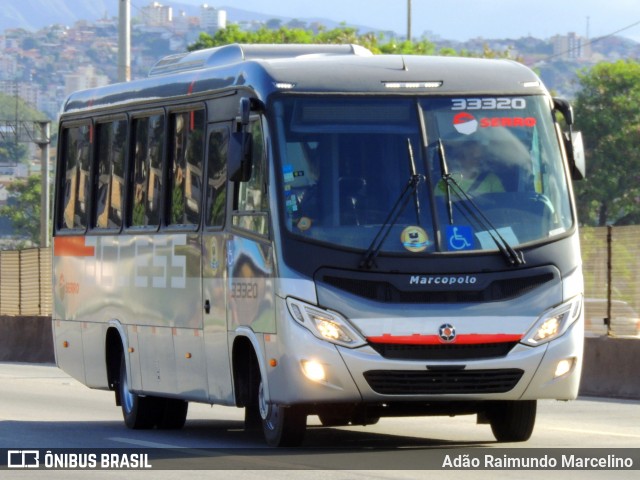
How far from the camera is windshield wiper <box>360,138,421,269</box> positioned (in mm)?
13812

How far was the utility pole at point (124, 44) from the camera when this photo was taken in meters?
35.8

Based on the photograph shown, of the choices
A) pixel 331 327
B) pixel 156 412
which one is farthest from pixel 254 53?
pixel 156 412

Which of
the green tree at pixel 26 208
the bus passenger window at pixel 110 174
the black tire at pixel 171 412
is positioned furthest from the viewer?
the green tree at pixel 26 208

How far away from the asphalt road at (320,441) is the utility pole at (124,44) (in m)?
14.6

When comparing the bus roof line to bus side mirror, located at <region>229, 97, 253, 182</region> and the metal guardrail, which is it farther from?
the metal guardrail

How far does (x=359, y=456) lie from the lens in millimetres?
13867

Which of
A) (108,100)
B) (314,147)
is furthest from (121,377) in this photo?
(314,147)

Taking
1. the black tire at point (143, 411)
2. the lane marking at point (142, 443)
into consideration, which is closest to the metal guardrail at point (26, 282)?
the black tire at point (143, 411)

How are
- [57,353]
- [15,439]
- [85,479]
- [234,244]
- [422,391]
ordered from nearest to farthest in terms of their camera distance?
1. [85,479]
2. [422,391]
3. [234,244]
4. [15,439]
5. [57,353]

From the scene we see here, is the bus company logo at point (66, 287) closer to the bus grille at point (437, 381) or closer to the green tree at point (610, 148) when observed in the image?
the bus grille at point (437, 381)

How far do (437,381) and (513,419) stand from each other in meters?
1.41

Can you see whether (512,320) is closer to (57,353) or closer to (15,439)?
(15,439)

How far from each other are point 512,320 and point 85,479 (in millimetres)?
3310

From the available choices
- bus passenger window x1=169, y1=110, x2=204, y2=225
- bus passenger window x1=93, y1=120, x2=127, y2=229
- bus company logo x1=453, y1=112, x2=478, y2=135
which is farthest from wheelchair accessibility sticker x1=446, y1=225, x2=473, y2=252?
bus passenger window x1=93, y1=120, x2=127, y2=229
